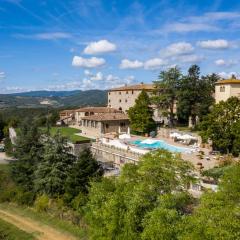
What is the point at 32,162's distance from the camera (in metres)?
39.2

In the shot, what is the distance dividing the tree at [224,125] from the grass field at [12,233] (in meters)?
19.6

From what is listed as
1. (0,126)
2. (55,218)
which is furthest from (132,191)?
(0,126)

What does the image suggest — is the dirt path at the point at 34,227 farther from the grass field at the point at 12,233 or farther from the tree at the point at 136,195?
the tree at the point at 136,195

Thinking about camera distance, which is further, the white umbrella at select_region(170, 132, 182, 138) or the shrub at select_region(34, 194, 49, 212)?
the white umbrella at select_region(170, 132, 182, 138)

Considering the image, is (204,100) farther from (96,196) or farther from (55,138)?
(96,196)

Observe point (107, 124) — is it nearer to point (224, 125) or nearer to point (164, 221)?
point (224, 125)

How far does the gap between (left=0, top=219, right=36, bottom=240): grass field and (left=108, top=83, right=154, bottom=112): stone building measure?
42633mm

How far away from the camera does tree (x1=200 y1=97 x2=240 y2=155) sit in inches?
1433

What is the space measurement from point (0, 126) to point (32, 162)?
42776 millimetres

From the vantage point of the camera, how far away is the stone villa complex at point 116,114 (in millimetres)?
47250

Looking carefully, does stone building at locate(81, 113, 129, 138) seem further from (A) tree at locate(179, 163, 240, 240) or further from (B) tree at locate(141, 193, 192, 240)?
(A) tree at locate(179, 163, 240, 240)

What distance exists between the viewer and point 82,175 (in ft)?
100

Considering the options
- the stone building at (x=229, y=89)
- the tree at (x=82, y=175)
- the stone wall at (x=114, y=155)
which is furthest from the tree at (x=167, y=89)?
the tree at (x=82, y=175)

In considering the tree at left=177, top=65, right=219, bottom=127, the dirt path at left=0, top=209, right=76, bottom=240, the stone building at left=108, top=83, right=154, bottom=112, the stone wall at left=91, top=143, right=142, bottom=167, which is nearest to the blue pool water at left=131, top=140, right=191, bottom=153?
the stone wall at left=91, top=143, right=142, bottom=167
